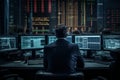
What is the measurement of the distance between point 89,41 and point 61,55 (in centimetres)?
163

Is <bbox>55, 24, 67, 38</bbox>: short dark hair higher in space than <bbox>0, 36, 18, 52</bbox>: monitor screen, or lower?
higher

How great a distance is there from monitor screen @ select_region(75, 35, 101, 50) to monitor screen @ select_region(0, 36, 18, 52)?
902mm

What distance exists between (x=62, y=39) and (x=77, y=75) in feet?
1.39

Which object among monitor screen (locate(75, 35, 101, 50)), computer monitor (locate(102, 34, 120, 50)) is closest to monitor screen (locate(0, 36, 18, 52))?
monitor screen (locate(75, 35, 101, 50))

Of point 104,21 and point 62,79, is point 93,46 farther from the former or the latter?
point 104,21

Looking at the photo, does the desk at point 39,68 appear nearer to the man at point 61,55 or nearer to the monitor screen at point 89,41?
the monitor screen at point 89,41

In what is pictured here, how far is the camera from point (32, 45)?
448 centimetres

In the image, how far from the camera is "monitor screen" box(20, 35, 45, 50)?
442 centimetres

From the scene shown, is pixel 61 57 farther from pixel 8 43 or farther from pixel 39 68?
pixel 8 43

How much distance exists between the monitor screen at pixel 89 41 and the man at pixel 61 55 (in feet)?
4.81

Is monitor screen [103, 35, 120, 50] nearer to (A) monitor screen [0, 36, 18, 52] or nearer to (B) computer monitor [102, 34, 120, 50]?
(B) computer monitor [102, 34, 120, 50]

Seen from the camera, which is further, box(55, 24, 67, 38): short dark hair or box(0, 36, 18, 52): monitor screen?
box(0, 36, 18, 52): monitor screen

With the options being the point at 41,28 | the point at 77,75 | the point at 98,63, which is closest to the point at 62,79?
the point at 77,75

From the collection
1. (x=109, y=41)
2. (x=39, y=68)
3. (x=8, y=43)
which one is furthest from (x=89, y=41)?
(x=8, y=43)
